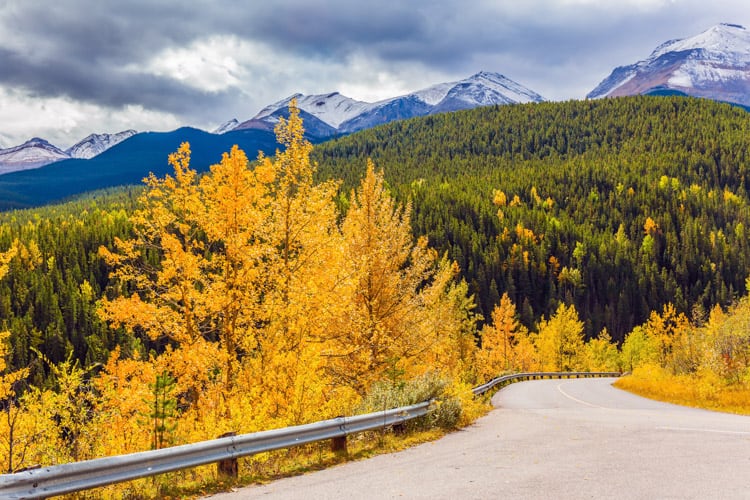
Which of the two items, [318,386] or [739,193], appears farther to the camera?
[739,193]

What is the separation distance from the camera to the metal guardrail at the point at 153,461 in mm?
5270

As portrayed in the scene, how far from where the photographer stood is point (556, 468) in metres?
7.75

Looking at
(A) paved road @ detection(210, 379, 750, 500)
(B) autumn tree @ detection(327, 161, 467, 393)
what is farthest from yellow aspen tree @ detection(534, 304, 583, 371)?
(A) paved road @ detection(210, 379, 750, 500)

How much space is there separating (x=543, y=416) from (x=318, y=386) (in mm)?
7509

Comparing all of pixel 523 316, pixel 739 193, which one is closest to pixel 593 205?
pixel 739 193

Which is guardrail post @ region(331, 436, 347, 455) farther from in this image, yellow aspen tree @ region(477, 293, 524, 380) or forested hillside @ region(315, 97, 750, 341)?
forested hillside @ region(315, 97, 750, 341)

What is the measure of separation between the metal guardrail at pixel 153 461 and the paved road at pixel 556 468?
2.02 feet

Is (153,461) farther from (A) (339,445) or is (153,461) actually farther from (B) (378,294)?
(B) (378,294)

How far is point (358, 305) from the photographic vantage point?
18219 millimetres

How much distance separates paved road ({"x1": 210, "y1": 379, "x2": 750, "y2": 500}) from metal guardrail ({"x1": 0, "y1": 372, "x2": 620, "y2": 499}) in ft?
2.02

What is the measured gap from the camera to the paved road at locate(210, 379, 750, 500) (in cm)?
646

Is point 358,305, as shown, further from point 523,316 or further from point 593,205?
point 593,205

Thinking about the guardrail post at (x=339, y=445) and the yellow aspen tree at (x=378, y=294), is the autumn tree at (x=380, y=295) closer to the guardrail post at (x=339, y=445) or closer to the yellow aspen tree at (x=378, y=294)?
the yellow aspen tree at (x=378, y=294)

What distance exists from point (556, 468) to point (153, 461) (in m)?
5.01
